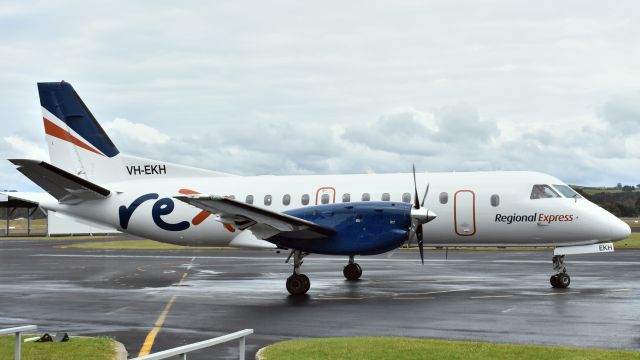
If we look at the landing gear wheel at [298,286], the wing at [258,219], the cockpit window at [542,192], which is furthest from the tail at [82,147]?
the cockpit window at [542,192]

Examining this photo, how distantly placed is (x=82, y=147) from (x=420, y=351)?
18.8 metres

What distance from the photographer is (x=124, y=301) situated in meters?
19.0

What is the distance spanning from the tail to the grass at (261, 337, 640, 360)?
1515cm

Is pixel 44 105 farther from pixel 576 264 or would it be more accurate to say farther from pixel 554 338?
pixel 576 264

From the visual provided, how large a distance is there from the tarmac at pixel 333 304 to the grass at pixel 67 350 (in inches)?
21.0

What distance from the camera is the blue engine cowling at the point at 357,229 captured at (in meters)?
19.2

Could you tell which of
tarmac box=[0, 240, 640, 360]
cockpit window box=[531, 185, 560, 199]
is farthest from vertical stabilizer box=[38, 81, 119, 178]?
cockpit window box=[531, 185, 560, 199]

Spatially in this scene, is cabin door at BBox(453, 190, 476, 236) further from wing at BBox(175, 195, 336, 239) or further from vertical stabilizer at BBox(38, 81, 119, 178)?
vertical stabilizer at BBox(38, 81, 119, 178)

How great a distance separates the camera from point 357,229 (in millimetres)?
19453

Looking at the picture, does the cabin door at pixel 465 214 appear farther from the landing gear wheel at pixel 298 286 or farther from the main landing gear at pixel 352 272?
the landing gear wheel at pixel 298 286

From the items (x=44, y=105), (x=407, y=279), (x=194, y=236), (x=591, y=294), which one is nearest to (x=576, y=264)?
(x=407, y=279)

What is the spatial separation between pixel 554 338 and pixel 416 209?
7457mm

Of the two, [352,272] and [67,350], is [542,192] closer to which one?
[352,272]

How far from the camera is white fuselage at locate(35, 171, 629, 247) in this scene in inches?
835
